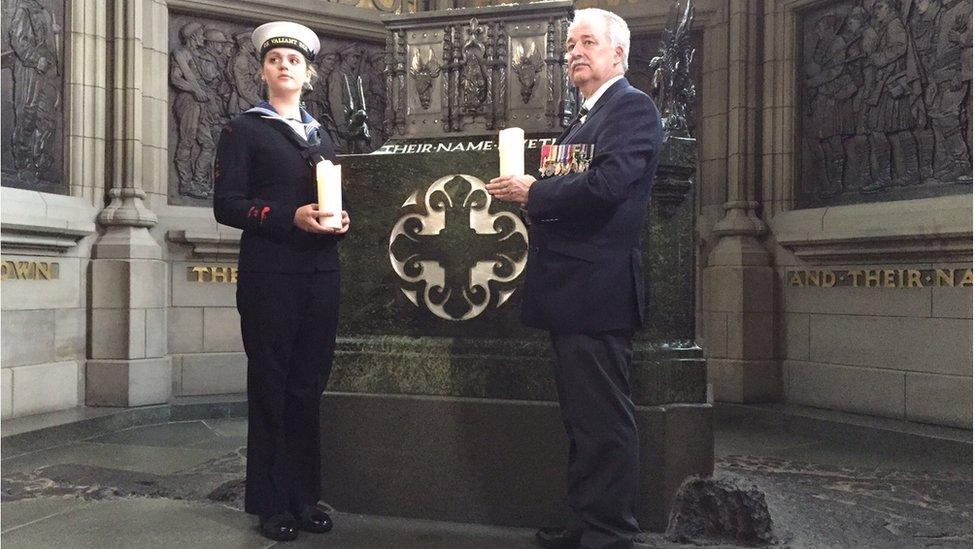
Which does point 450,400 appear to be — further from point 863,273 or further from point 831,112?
point 831,112

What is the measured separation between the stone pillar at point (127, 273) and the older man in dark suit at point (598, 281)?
4.03 m

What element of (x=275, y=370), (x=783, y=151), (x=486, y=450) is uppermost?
(x=783, y=151)

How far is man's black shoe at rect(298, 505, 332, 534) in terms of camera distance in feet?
9.32

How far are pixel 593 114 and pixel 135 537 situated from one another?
1.99m

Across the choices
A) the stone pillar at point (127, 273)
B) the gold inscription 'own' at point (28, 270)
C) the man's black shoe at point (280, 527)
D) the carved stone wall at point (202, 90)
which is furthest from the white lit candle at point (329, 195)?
the carved stone wall at point (202, 90)

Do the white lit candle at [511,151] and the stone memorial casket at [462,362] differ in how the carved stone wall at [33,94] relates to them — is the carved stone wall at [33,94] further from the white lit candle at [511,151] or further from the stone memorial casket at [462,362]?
the white lit candle at [511,151]

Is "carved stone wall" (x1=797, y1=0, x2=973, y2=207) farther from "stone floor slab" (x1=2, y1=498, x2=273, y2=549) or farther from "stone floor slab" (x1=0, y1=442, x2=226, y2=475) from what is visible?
"stone floor slab" (x1=2, y1=498, x2=273, y2=549)

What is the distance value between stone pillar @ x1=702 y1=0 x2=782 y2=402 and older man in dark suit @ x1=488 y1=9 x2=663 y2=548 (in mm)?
3765

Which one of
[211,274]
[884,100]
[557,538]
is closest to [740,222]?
[884,100]

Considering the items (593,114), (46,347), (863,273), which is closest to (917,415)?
(863,273)

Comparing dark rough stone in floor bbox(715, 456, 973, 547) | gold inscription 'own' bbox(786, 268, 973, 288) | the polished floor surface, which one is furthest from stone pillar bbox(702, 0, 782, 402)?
dark rough stone in floor bbox(715, 456, 973, 547)

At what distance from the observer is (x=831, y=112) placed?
19.4ft

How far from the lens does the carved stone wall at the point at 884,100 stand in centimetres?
514

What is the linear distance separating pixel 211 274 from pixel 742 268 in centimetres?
378
